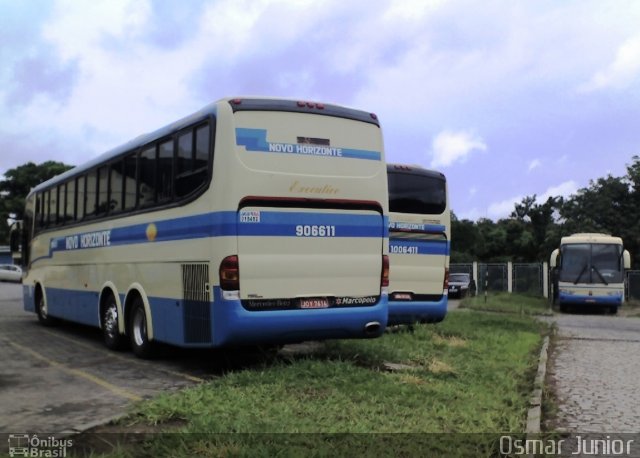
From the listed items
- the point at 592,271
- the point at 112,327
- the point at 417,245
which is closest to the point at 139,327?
the point at 112,327

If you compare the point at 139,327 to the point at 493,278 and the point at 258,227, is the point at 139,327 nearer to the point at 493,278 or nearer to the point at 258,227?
the point at 258,227

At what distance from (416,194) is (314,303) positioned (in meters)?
5.75

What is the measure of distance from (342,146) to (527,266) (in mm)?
29194

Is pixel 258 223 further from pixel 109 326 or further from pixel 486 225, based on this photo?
pixel 486 225

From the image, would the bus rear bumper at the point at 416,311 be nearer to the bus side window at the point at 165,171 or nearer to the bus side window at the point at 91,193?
the bus side window at the point at 165,171

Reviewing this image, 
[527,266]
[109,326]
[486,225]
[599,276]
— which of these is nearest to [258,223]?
[109,326]

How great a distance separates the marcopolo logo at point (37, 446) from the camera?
16.0 ft

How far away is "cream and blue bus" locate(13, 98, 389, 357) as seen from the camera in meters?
7.86

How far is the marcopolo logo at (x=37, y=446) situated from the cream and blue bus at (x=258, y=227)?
270 cm

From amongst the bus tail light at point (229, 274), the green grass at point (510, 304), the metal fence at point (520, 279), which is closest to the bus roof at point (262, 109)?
the bus tail light at point (229, 274)

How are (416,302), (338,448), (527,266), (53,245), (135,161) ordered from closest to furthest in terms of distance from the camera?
1. (338,448)
2. (135,161)
3. (416,302)
4. (53,245)
5. (527,266)

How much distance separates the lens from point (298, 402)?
644 centimetres

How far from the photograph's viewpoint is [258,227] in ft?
26.0

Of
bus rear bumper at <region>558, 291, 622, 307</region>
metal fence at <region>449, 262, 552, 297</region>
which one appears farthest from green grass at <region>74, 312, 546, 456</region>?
metal fence at <region>449, 262, 552, 297</region>
